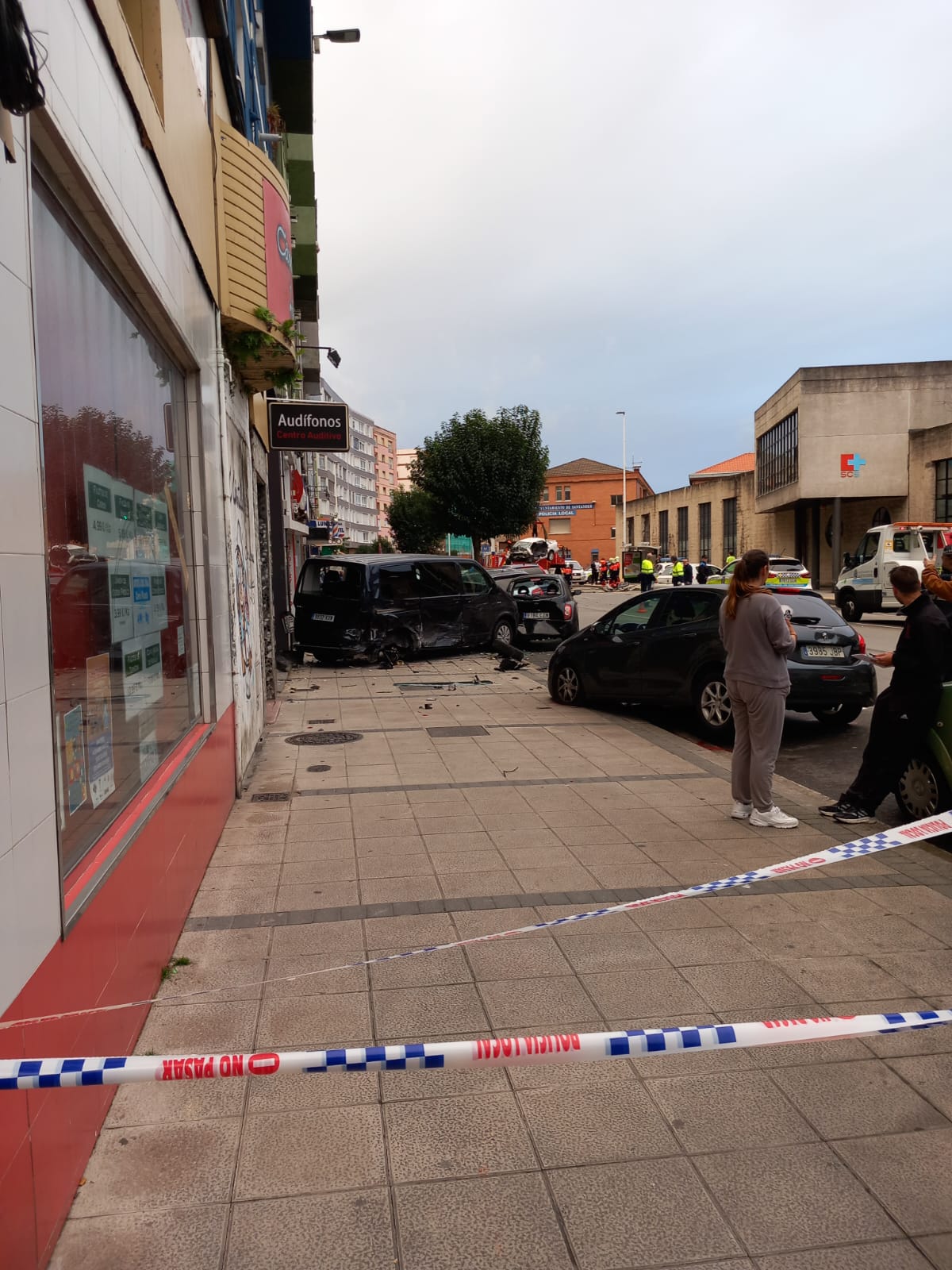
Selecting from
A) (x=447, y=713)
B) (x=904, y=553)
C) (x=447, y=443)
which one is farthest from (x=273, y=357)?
(x=447, y=443)

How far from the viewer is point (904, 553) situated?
22969mm

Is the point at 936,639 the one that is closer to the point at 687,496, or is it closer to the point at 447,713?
the point at 447,713

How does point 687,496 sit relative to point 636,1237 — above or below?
above

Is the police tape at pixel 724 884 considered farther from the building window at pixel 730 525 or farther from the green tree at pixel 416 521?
the building window at pixel 730 525

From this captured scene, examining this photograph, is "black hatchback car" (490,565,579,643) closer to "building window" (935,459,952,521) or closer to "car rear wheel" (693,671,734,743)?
"car rear wheel" (693,671,734,743)

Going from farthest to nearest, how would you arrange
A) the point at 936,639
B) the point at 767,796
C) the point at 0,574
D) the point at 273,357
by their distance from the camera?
the point at 273,357 < the point at 767,796 < the point at 936,639 < the point at 0,574

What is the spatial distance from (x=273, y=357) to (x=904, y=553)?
19077 mm

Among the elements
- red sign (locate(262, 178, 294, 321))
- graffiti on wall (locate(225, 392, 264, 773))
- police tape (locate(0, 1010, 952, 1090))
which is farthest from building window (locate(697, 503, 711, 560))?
police tape (locate(0, 1010, 952, 1090))

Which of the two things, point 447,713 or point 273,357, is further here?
point 447,713

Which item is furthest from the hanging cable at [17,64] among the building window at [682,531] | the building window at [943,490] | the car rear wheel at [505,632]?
the building window at [682,531]

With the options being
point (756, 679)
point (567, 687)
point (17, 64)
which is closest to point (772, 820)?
point (756, 679)

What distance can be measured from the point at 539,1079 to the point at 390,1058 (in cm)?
142

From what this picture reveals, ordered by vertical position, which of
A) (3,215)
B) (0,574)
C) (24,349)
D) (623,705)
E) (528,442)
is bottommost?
(623,705)

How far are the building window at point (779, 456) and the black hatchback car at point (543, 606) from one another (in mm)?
24175
